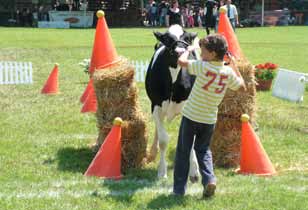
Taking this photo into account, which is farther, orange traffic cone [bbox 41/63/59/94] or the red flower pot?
the red flower pot

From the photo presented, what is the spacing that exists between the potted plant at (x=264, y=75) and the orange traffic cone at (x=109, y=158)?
8578mm

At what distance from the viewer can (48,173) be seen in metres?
7.74

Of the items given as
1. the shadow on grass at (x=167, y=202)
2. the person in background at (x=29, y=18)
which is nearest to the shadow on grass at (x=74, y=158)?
the shadow on grass at (x=167, y=202)

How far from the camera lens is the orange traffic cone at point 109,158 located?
759 cm

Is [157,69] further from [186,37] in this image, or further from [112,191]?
[112,191]

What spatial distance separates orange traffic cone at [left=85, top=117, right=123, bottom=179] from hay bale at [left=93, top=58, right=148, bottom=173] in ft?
1.55

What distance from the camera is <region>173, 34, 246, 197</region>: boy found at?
639 centimetres

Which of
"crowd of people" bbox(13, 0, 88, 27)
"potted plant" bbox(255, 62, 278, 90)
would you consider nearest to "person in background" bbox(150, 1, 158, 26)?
"crowd of people" bbox(13, 0, 88, 27)

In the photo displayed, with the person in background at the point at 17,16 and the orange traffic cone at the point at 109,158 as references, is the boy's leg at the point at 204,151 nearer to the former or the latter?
the orange traffic cone at the point at 109,158

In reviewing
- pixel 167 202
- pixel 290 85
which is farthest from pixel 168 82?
pixel 290 85

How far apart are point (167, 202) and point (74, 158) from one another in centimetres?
249

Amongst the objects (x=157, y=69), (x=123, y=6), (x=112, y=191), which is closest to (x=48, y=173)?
(x=112, y=191)

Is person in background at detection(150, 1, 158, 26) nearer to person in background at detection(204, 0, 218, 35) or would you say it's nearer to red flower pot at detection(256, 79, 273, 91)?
person in background at detection(204, 0, 218, 35)

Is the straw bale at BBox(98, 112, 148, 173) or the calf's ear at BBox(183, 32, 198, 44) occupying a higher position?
the calf's ear at BBox(183, 32, 198, 44)
